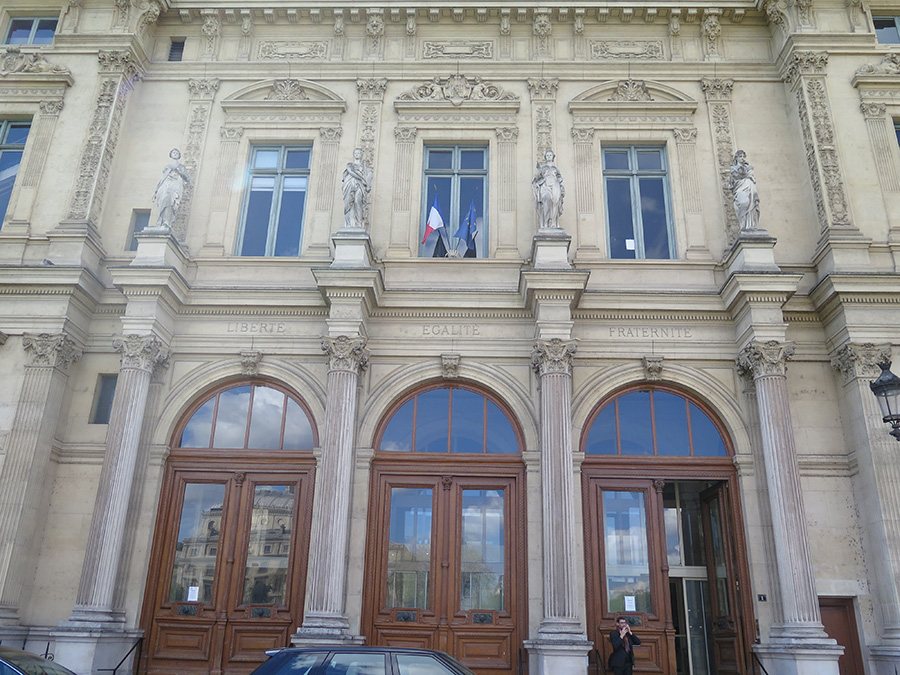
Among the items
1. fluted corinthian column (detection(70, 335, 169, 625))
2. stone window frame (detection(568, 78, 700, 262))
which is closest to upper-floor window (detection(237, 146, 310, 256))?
fluted corinthian column (detection(70, 335, 169, 625))

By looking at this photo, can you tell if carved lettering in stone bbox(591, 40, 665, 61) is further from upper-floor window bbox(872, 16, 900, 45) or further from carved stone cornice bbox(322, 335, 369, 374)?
carved stone cornice bbox(322, 335, 369, 374)

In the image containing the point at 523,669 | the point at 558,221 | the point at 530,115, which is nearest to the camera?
the point at 523,669

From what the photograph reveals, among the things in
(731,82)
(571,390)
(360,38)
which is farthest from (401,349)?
(731,82)

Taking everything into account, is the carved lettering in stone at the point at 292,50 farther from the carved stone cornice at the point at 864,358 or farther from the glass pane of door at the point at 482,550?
the carved stone cornice at the point at 864,358

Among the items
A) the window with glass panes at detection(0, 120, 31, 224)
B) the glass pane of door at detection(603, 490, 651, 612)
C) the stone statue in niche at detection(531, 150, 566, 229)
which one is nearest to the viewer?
the glass pane of door at detection(603, 490, 651, 612)

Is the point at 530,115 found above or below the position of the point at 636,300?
above

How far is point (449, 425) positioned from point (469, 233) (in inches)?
157

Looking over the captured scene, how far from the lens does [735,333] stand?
46.4ft

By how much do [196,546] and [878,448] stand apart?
11878 millimetres

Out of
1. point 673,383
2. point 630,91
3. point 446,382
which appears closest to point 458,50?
point 630,91

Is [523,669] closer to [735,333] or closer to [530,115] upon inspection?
[735,333]

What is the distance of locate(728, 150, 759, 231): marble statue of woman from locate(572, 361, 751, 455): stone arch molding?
2.93 meters

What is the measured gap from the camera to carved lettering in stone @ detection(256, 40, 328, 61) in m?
17.0

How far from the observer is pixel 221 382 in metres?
14.4
